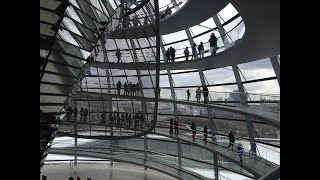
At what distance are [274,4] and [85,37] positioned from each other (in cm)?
635

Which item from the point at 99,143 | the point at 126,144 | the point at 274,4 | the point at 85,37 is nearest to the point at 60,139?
the point at 99,143

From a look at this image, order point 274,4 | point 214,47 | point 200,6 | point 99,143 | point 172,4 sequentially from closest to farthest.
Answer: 1. point 274,4
2. point 200,6
3. point 214,47
4. point 172,4
5. point 99,143

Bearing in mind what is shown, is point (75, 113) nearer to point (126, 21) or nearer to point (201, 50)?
point (126, 21)

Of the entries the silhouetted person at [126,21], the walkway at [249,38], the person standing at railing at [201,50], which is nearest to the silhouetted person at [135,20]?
the silhouetted person at [126,21]

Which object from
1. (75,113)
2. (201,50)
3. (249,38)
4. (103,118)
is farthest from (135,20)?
(249,38)

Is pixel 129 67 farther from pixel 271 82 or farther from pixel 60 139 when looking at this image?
pixel 60 139

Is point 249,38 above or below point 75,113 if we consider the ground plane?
above

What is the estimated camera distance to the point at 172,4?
27.1 meters

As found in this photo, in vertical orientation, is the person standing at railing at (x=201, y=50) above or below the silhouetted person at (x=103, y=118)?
above

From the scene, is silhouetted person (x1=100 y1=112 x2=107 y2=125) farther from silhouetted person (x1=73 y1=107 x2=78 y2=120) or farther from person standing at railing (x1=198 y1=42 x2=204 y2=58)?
person standing at railing (x1=198 y1=42 x2=204 y2=58)

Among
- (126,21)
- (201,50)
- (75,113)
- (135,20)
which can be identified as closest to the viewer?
(135,20)

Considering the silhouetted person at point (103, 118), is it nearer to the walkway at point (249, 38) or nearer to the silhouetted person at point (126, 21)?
the walkway at point (249, 38)

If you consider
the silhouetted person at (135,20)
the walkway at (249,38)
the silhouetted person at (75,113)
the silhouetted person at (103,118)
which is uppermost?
the silhouetted person at (135,20)
